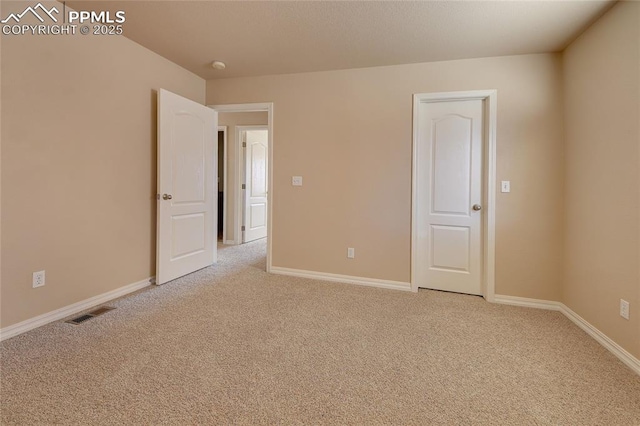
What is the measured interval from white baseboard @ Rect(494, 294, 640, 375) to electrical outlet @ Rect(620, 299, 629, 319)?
0.68 feet

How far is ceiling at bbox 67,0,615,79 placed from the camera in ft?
6.98

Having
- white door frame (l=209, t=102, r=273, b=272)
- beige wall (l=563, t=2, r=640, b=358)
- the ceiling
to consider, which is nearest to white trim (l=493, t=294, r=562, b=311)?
beige wall (l=563, t=2, r=640, b=358)

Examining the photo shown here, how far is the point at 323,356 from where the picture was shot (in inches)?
72.1

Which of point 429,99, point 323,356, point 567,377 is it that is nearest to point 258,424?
point 323,356

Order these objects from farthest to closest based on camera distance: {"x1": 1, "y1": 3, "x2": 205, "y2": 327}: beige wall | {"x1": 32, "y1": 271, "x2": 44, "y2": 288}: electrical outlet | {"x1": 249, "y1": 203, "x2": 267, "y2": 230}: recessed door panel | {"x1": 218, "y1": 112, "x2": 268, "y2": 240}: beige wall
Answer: {"x1": 249, "y1": 203, "x2": 267, "y2": 230}: recessed door panel
{"x1": 218, "y1": 112, "x2": 268, "y2": 240}: beige wall
{"x1": 32, "y1": 271, "x2": 44, "y2": 288}: electrical outlet
{"x1": 1, "y1": 3, "x2": 205, "y2": 327}: beige wall

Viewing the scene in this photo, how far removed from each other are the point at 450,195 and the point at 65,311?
352 centimetres

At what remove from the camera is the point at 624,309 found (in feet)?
6.16

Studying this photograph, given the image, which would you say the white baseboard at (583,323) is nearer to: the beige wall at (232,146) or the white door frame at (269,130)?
the white door frame at (269,130)

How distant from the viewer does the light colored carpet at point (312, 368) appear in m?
1.36

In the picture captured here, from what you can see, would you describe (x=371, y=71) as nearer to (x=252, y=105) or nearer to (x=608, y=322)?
(x=252, y=105)

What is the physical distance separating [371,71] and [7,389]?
3592 millimetres

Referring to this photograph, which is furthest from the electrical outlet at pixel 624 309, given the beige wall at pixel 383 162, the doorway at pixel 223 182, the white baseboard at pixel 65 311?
the doorway at pixel 223 182

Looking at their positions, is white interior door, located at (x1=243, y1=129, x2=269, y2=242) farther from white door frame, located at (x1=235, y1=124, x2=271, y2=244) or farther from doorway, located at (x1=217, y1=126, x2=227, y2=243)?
doorway, located at (x1=217, y1=126, x2=227, y2=243)

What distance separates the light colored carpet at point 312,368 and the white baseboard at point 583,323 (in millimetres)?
63
